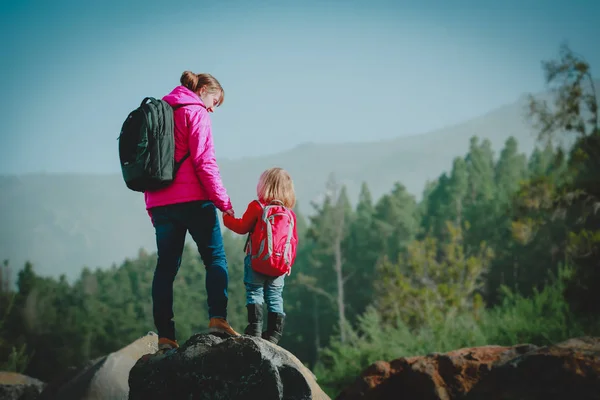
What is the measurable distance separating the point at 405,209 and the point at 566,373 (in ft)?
163

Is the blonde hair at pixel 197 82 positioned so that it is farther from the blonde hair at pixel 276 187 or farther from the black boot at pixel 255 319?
the black boot at pixel 255 319

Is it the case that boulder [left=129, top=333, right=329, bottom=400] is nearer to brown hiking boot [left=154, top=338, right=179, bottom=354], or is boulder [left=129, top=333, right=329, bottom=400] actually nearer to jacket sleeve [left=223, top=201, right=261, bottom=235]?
brown hiking boot [left=154, top=338, right=179, bottom=354]

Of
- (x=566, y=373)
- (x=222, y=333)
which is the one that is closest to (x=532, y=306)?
(x=566, y=373)

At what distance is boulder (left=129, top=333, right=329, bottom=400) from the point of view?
425 cm

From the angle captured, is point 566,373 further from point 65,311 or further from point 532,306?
point 65,311

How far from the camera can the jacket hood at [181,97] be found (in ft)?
15.8

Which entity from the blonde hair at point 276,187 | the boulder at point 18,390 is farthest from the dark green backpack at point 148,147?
the boulder at point 18,390

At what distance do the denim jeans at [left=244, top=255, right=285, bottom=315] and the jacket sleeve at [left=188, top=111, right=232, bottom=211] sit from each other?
61 cm

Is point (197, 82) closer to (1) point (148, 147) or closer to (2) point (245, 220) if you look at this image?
(1) point (148, 147)

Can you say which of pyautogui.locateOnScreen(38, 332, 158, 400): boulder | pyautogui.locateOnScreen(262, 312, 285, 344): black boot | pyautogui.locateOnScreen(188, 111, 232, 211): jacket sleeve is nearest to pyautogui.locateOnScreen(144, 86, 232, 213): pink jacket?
pyautogui.locateOnScreen(188, 111, 232, 211): jacket sleeve

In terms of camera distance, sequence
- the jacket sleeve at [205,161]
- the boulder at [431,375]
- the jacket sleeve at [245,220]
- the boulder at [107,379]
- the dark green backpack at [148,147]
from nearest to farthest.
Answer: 1. the dark green backpack at [148,147]
2. the jacket sleeve at [205,161]
3. the jacket sleeve at [245,220]
4. the boulder at [431,375]
5. the boulder at [107,379]

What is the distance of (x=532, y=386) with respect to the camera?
6.13 meters

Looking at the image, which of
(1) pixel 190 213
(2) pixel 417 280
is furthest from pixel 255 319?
(2) pixel 417 280

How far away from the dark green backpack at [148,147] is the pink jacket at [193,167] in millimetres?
87
